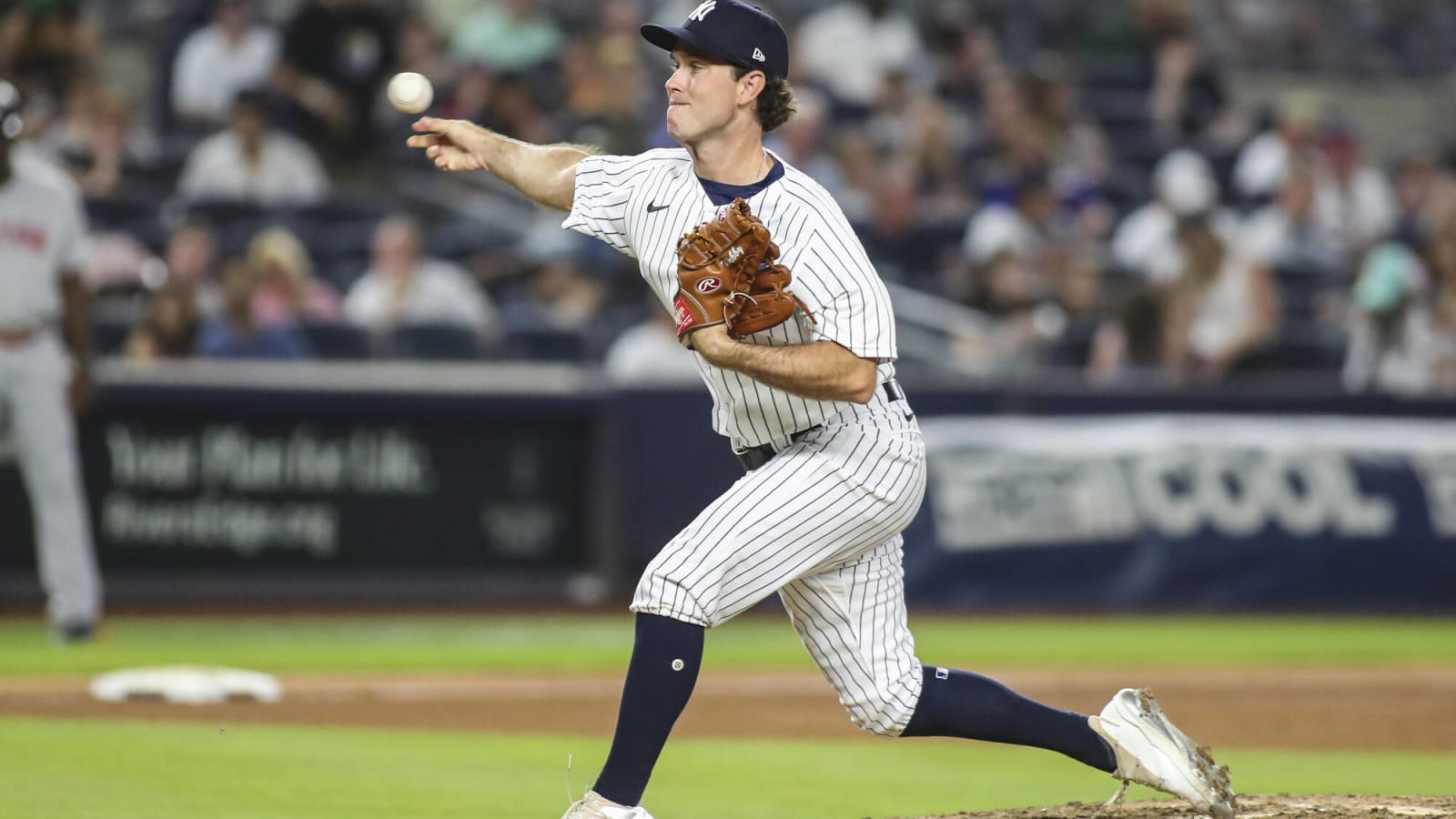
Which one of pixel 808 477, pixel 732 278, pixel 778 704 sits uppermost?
pixel 732 278

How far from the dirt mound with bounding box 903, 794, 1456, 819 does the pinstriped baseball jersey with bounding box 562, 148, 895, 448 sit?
110 cm

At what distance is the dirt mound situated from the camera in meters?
4.65

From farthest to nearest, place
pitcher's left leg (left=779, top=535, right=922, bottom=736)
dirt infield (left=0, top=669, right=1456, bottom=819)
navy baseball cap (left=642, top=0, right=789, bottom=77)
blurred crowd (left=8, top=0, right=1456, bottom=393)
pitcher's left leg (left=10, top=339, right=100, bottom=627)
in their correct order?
blurred crowd (left=8, top=0, right=1456, bottom=393) < pitcher's left leg (left=10, top=339, right=100, bottom=627) < dirt infield (left=0, top=669, right=1456, bottom=819) < pitcher's left leg (left=779, top=535, right=922, bottom=736) < navy baseball cap (left=642, top=0, right=789, bottom=77)

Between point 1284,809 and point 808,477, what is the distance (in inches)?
57.7

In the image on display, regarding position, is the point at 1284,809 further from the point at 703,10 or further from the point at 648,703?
the point at 703,10

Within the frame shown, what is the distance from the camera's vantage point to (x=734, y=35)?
432cm

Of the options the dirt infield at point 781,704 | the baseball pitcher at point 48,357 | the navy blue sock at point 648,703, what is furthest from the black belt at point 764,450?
the baseball pitcher at point 48,357

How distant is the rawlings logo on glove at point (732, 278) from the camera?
13.4 feet

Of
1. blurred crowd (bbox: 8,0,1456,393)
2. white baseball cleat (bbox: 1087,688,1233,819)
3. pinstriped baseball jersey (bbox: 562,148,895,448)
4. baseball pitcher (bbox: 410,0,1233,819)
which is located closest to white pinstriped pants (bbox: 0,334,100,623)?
blurred crowd (bbox: 8,0,1456,393)

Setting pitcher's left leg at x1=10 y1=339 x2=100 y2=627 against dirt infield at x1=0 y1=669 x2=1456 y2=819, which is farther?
pitcher's left leg at x1=10 y1=339 x2=100 y2=627

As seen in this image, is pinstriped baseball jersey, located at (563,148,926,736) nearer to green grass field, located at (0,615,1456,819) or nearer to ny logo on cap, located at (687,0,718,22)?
ny logo on cap, located at (687,0,718,22)

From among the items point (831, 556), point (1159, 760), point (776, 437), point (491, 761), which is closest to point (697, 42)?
point (776, 437)

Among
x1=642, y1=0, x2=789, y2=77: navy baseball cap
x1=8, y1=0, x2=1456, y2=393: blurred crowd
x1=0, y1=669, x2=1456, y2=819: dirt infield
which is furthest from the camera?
x1=8, y1=0, x2=1456, y2=393: blurred crowd

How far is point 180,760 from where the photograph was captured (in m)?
5.90
